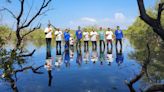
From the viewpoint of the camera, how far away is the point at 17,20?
16.7 meters

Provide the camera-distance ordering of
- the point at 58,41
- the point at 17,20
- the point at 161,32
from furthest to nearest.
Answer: the point at 58,41
the point at 17,20
the point at 161,32

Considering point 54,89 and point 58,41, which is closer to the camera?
point 54,89

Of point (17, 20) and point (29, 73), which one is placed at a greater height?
point (17, 20)

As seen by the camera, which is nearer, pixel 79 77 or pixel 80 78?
pixel 80 78

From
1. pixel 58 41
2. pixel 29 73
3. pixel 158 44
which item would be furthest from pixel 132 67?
pixel 158 44

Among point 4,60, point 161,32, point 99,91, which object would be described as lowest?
point 99,91

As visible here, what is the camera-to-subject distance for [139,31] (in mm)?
81375

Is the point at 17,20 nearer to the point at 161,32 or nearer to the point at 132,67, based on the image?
the point at 161,32

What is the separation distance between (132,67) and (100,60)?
4283 mm

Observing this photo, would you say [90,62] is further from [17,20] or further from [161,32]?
[161,32]

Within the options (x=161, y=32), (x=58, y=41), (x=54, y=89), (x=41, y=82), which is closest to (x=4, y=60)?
(x=161, y=32)

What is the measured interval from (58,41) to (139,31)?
151 ft

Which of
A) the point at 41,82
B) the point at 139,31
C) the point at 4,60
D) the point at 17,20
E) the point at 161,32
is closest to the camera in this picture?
the point at 161,32

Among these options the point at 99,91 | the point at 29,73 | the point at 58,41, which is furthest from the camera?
the point at 58,41
